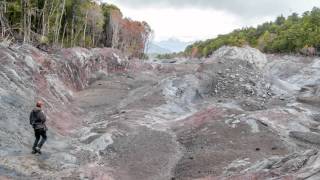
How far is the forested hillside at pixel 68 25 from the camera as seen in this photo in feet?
210

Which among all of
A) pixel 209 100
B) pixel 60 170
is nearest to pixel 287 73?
pixel 209 100

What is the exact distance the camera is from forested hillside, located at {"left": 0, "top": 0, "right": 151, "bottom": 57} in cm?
6387

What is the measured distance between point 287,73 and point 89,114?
46832mm

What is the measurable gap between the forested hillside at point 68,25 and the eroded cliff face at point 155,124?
7.94 metres

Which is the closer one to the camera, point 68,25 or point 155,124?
point 155,124

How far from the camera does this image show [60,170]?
25.9m

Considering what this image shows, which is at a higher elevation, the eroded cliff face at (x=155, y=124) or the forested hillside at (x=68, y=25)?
the forested hillside at (x=68, y=25)

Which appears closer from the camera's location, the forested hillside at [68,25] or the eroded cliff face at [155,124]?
the eroded cliff face at [155,124]

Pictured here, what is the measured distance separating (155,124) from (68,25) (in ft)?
200

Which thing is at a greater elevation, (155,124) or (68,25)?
(68,25)

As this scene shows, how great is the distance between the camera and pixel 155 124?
39.8 metres

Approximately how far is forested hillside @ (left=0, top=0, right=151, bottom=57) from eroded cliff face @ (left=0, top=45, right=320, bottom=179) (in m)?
7.94

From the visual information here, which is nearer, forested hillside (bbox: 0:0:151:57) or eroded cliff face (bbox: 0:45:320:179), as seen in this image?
eroded cliff face (bbox: 0:45:320:179)

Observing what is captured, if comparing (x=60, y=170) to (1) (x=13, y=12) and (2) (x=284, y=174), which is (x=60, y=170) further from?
(1) (x=13, y=12)
